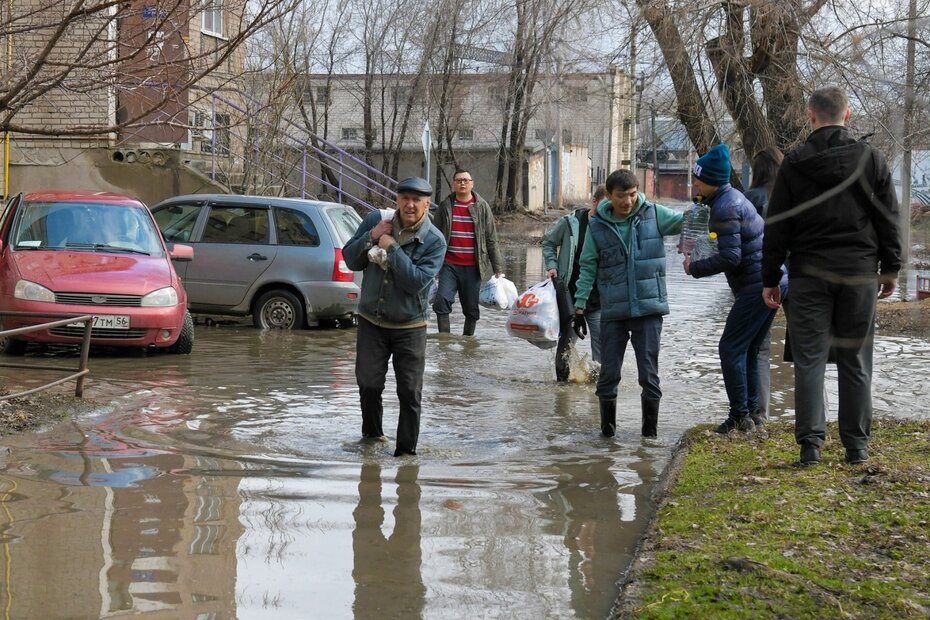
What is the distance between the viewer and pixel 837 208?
20.2 ft

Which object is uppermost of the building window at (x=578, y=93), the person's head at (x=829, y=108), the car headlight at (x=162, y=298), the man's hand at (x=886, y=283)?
the building window at (x=578, y=93)

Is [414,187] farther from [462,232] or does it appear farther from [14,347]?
[14,347]

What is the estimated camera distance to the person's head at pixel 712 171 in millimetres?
7695

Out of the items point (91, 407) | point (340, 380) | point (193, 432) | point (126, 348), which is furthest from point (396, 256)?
point (126, 348)

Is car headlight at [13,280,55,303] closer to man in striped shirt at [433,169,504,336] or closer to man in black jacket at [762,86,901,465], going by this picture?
man in striped shirt at [433,169,504,336]

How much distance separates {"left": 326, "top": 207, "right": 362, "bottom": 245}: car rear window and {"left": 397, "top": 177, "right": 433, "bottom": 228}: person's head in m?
7.14

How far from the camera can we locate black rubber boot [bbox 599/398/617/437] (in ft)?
26.4

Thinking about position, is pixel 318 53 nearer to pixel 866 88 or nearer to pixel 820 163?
pixel 866 88

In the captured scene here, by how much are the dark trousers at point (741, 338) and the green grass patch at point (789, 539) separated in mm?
804

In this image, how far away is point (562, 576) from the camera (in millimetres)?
5039

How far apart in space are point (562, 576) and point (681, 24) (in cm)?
1288

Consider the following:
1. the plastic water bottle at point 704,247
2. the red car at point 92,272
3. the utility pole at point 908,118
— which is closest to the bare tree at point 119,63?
the red car at point 92,272

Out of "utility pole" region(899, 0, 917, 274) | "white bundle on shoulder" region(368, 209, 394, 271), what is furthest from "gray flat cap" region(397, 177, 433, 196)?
"utility pole" region(899, 0, 917, 274)

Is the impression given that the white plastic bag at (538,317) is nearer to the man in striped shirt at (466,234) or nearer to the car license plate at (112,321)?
the man in striped shirt at (466,234)
